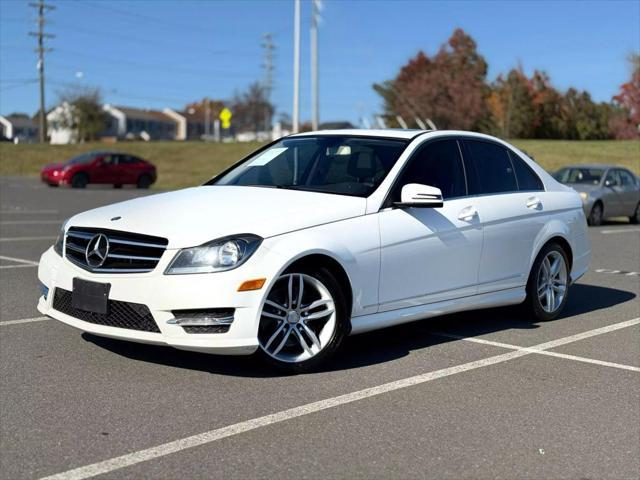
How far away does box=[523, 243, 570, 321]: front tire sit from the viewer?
753cm

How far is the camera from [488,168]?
730cm

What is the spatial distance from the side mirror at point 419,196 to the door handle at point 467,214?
0.56 m

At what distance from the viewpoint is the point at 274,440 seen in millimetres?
4285

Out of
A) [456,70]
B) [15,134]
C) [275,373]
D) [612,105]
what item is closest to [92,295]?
[275,373]

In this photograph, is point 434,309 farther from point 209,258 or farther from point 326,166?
point 209,258

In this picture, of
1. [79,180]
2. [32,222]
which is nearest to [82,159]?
[79,180]

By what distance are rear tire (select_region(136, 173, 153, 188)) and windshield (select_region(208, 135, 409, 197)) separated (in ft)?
104

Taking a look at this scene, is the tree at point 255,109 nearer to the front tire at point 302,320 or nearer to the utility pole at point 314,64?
the utility pole at point 314,64

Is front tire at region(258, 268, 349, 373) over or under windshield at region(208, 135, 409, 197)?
under

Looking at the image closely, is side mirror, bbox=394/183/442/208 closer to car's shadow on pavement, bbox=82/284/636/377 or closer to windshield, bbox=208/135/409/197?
windshield, bbox=208/135/409/197

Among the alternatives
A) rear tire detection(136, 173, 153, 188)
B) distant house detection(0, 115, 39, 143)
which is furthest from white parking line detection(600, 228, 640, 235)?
distant house detection(0, 115, 39, 143)

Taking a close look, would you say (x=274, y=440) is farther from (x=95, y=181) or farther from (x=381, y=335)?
(x=95, y=181)

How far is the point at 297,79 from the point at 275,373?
35.2 m

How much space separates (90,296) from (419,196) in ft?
7.55
